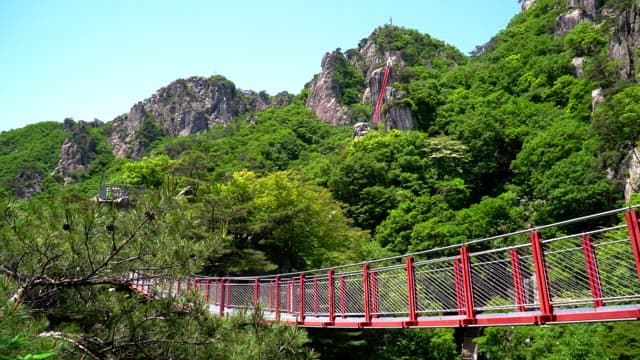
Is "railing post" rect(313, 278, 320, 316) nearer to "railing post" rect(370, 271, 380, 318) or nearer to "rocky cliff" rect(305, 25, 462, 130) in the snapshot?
"railing post" rect(370, 271, 380, 318)

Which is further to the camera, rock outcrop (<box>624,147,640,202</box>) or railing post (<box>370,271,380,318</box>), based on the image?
rock outcrop (<box>624,147,640,202</box>)

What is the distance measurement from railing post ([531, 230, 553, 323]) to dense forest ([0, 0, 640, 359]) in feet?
8.80

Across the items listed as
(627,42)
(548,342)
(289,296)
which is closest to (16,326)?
(289,296)

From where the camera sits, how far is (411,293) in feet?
22.1

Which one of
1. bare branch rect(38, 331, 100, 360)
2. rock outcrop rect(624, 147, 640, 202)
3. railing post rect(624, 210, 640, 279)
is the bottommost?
bare branch rect(38, 331, 100, 360)

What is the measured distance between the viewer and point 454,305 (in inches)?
261

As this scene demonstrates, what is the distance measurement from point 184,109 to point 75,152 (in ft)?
80.4

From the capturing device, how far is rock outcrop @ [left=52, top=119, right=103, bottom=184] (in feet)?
220

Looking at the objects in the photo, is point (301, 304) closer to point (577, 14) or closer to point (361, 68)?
point (577, 14)

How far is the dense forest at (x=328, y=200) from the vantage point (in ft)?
13.6

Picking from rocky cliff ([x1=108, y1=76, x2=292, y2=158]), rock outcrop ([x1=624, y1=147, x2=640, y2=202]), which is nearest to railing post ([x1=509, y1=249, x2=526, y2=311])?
rock outcrop ([x1=624, y1=147, x2=640, y2=202])

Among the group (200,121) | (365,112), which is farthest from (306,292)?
(200,121)

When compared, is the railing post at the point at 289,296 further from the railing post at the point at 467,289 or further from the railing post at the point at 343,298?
the railing post at the point at 467,289

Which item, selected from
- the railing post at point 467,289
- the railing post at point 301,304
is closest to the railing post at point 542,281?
the railing post at point 467,289
